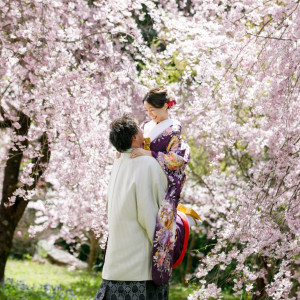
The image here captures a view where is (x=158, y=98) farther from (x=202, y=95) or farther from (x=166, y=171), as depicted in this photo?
(x=202, y=95)

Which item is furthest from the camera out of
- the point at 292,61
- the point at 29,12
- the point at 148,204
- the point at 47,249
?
the point at 47,249

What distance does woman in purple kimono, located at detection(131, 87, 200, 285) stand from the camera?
2988 millimetres

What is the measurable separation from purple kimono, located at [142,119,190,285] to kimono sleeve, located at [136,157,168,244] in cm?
3

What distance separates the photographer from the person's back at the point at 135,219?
2992 millimetres

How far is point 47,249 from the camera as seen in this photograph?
42.1 feet

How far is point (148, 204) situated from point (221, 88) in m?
1.61

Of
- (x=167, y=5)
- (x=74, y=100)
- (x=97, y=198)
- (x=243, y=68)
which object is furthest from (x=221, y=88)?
(x=167, y=5)

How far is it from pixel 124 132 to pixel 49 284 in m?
6.05

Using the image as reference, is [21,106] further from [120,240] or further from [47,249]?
[47,249]

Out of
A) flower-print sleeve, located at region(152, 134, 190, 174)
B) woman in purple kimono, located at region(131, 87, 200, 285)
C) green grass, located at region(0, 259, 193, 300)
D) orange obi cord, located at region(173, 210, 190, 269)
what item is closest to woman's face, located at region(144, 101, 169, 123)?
woman in purple kimono, located at region(131, 87, 200, 285)

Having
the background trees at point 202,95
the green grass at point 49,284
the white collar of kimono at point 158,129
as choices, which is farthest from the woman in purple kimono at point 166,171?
the green grass at point 49,284

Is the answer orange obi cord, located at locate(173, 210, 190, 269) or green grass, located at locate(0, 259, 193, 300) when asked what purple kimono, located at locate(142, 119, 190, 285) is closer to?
orange obi cord, located at locate(173, 210, 190, 269)

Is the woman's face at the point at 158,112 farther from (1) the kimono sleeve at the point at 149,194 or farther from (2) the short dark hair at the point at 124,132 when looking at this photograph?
(1) the kimono sleeve at the point at 149,194

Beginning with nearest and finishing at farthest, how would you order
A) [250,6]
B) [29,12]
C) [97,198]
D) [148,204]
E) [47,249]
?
[148,204] → [250,6] → [29,12] → [97,198] → [47,249]
